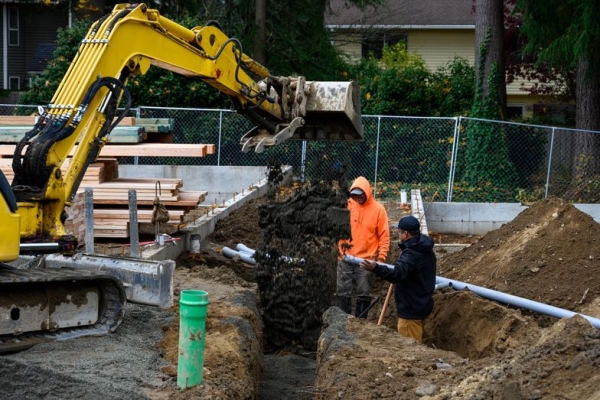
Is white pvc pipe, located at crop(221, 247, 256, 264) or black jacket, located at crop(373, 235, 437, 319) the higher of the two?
black jacket, located at crop(373, 235, 437, 319)

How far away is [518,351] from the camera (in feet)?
22.5

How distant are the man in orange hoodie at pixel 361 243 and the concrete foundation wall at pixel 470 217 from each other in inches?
306

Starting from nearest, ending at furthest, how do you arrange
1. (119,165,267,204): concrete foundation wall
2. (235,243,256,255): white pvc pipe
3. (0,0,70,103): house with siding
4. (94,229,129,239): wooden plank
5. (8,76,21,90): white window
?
(94,229,129,239): wooden plank < (235,243,256,255): white pvc pipe < (119,165,267,204): concrete foundation wall < (0,0,70,103): house with siding < (8,76,21,90): white window

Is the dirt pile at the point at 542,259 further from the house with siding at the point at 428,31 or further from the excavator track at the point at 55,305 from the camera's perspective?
the house with siding at the point at 428,31

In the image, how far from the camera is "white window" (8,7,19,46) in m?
37.8

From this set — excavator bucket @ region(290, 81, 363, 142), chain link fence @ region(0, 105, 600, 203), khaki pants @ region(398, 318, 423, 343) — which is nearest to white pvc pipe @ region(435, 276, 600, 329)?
khaki pants @ region(398, 318, 423, 343)

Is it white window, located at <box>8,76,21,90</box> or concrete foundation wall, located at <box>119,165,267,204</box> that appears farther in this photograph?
white window, located at <box>8,76,21,90</box>

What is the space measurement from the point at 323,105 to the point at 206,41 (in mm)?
1485

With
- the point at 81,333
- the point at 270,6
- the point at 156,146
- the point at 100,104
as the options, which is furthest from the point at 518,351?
the point at 270,6

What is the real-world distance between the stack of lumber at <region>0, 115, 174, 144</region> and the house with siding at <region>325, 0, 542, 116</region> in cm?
1999

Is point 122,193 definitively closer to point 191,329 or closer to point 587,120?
point 191,329

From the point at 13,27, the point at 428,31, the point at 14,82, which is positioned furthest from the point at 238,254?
the point at 13,27

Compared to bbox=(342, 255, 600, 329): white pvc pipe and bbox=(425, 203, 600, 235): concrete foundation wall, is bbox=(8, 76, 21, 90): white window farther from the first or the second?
bbox=(342, 255, 600, 329): white pvc pipe

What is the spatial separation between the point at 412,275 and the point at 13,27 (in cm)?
3142
